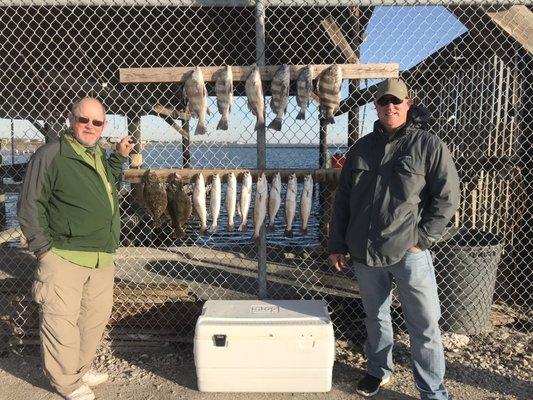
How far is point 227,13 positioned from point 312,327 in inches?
204

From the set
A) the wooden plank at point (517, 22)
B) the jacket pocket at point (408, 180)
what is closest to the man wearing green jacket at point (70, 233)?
the jacket pocket at point (408, 180)

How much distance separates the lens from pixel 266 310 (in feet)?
12.6

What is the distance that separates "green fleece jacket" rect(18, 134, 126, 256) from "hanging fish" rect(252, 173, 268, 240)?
4.38 ft

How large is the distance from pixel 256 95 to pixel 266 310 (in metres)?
1.89

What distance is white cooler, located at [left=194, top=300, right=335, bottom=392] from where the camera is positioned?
3.57 meters

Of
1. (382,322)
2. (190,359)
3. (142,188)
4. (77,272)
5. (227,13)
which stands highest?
(227,13)

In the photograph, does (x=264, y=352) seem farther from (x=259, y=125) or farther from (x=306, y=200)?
→ (x=259, y=125)

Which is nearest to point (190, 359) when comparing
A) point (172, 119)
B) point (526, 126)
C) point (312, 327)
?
point (312, 327)

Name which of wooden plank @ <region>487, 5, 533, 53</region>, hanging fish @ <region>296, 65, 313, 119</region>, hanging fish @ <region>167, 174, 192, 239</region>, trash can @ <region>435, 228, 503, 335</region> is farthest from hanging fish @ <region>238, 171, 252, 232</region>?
wooden plank @ <region>487, 5, 533, 53</region>

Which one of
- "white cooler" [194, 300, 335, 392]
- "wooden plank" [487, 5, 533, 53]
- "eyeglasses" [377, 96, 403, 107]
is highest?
"wooden plank" [487, 5, 533, 53]

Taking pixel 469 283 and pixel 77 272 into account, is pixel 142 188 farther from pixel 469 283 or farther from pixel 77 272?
pixel 469 283

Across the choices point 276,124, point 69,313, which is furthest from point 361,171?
point 69,313

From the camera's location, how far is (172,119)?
14.3 m

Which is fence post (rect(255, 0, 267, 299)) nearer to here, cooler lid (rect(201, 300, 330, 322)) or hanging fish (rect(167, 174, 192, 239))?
cooler lid (rect(201, 300, 330, 322))
